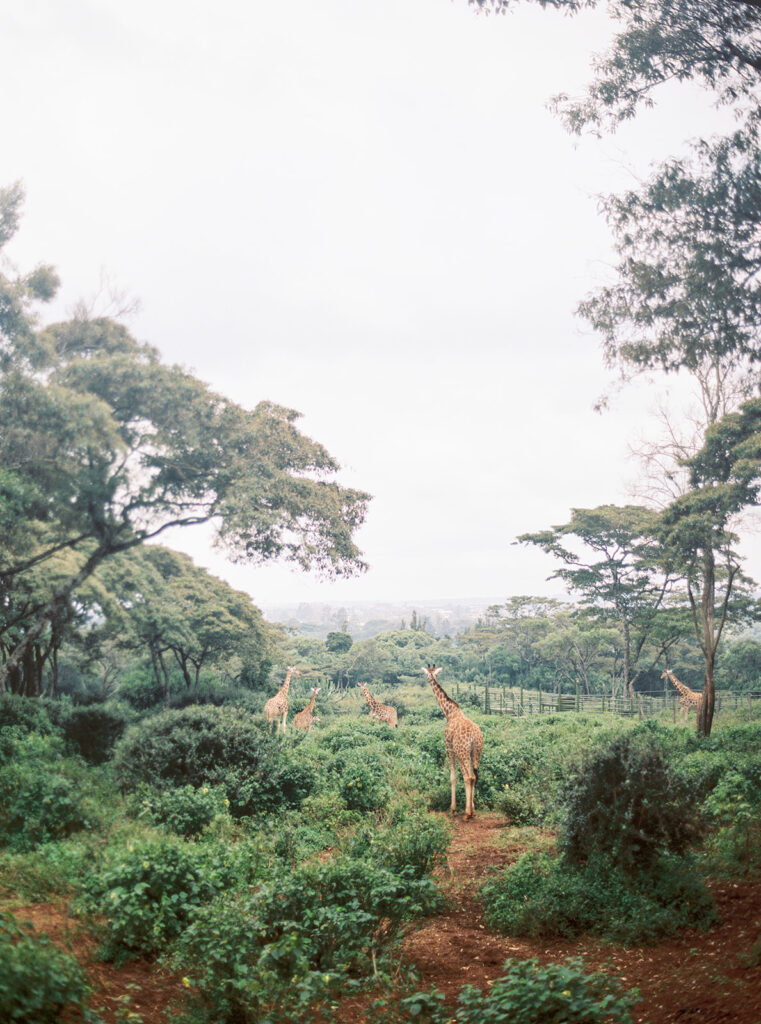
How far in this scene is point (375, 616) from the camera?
3409 centimetres

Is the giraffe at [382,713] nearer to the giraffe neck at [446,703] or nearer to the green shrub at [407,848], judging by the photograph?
the giraffe neck at [446,703]

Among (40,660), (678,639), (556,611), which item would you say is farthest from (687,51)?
(556,611)

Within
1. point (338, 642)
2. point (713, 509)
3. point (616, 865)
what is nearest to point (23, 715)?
point (616, 865)

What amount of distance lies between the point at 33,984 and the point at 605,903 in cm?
404

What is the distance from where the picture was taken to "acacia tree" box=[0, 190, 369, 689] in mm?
10133

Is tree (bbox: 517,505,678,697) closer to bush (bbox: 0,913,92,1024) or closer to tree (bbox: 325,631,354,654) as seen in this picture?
tree (bbox: 325,631,354,654)

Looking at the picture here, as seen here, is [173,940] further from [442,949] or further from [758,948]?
[758,948]

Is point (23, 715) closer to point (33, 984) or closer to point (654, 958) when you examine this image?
point (33, 984)

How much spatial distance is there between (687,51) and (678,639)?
60.7 feet

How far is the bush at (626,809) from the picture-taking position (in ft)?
18.3

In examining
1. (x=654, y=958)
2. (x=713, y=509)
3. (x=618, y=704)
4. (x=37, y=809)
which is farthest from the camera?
(x=618, y=704)

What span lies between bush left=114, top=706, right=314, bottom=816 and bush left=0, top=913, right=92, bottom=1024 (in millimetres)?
5166

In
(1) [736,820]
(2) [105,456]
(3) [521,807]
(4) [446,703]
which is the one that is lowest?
(3) [521,807]

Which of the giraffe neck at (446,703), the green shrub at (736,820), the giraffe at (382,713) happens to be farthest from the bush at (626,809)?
the giraffe at (382,713)
